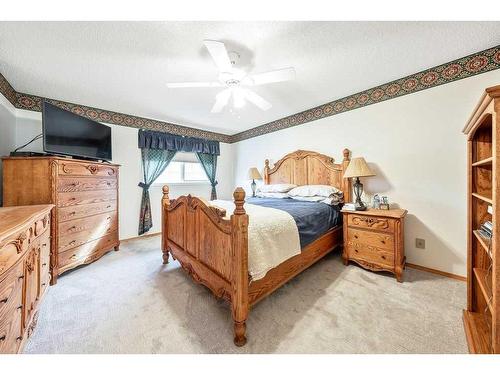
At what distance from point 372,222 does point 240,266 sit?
5.66ft

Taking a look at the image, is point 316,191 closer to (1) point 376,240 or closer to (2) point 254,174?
(1) point 376,240

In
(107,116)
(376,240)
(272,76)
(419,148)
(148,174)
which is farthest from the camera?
(148,174)

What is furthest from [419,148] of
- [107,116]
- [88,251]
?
[107,116]

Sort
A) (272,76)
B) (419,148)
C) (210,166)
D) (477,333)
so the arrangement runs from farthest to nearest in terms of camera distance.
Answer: (210,166), (419,148), (272,76), (477,333)

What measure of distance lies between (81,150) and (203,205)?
2032 mm

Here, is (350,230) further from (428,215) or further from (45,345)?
(45,345)

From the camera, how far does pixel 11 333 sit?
1.03 m

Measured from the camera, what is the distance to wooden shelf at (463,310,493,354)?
1.15 metres

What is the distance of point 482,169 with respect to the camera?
1.42 meters

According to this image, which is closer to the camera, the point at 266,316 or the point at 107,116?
the point at 266,316

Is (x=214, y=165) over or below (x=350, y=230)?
over

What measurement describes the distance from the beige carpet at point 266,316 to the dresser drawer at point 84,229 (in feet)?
1.22

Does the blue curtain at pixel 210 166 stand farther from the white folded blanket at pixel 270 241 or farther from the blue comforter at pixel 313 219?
the white folded blanket at pixel 270 241
